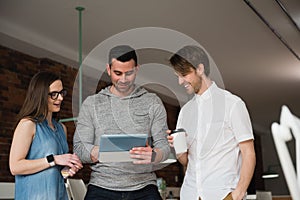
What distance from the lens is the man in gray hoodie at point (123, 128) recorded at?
1851mm

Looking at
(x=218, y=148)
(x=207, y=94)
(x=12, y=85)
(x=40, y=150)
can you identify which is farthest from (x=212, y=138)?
(x=12, y=85)

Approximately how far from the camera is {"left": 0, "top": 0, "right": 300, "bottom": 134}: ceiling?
14.4 feet

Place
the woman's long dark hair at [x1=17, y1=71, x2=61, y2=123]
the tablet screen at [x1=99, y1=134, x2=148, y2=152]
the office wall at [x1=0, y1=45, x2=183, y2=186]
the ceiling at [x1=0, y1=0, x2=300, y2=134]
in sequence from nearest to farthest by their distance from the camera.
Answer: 1. the tablet screen at [x1=99, y1=134, x2=148, y2=152]
2. the woman's long dark hair at [x1=17, y1=71, x2=61, y2=123]
3. the ceiling at [x1=0, y1=0, x2=300, y2=134]
4. the office wall at [x1=0, y1=45, x2=183, y2=186]

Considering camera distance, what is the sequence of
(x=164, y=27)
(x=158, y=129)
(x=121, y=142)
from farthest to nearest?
(x=164, y=27)
(x=158, y=129)
(x=121, y=142)

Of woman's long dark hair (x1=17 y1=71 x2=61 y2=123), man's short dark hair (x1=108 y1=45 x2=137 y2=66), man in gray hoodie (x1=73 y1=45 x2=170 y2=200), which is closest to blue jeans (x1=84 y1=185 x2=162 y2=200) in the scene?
man in gray hoodie (x1=73 y1=45 x2=170 y2=200)

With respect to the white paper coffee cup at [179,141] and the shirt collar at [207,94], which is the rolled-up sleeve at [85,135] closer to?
the white paper coffee cup at [179,141]

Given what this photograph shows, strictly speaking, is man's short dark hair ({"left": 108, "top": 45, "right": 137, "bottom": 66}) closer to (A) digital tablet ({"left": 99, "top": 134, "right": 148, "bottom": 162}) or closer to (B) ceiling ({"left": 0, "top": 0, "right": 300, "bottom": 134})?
(A) digital tablet ({"left": 99, "top": 134, "right": 148, "bottom": 162})

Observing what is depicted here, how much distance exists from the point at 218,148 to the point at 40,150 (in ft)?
2.40

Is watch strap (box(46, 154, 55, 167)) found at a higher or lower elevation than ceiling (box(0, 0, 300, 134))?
lower

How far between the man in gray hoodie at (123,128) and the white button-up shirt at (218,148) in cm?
14

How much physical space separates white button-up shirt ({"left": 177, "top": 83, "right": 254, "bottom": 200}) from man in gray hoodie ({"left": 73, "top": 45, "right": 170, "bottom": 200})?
0.14m

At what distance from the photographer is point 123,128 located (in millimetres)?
1913

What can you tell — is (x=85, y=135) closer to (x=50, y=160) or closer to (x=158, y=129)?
(x=50, y=160)

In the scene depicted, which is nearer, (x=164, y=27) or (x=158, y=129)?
(x=158, y=129)
